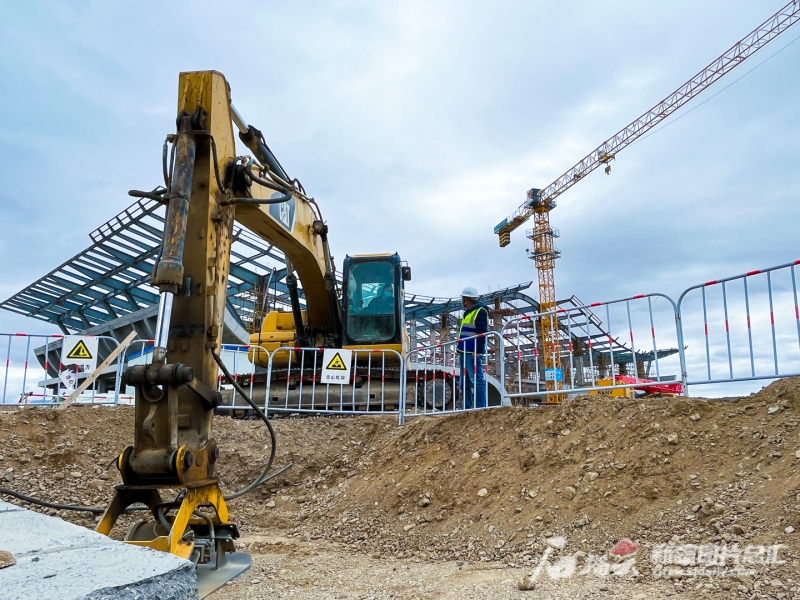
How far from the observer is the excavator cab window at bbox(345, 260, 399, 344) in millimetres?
10203

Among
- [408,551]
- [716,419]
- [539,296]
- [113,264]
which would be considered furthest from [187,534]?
[539,296]

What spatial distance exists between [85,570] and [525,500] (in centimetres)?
384

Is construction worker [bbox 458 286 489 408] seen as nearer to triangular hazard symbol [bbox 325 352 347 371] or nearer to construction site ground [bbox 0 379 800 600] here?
construction site ground [bbox 0 379 800 600]

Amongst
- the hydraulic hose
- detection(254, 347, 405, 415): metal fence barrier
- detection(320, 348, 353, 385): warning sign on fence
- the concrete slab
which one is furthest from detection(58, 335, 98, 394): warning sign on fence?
the concrete slab

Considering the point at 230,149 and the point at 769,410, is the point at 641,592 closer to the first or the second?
the point at 769,410

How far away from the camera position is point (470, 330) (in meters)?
8.24

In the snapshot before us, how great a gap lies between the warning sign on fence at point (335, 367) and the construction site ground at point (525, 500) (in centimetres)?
171

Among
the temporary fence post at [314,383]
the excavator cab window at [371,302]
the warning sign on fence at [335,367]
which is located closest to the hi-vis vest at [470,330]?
the warning sign on fence at [335,367]

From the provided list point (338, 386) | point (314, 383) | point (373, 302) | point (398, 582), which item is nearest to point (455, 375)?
point (373, 302)

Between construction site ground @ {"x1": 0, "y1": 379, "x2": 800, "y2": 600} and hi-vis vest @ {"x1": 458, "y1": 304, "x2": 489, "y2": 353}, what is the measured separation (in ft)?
4.21

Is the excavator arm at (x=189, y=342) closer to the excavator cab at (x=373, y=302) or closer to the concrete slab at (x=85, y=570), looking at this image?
the concrete slab at (x=85, y=570)

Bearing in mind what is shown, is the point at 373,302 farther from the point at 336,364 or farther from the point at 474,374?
the point at 474,374

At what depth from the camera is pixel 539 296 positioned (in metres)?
46.5

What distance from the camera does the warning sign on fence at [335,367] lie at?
928cm
